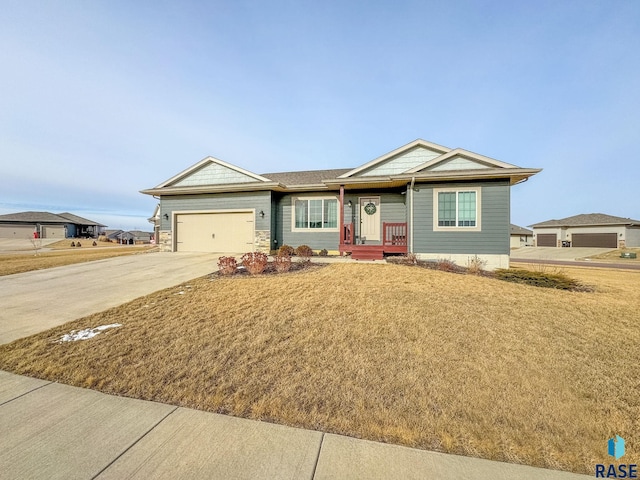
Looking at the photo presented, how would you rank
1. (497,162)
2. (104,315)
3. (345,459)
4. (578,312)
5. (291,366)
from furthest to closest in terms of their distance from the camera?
1. (497,162)
2. (578,312)
3. (104,315)
4. (291,366)
5. (345,459)

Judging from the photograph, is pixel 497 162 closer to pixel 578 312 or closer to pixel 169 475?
pixel 578 312

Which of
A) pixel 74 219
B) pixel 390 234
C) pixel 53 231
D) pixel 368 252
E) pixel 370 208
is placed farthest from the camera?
pixel 74 219

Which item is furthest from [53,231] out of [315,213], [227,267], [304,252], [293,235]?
[227,267]

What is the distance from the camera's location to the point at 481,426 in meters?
2.50

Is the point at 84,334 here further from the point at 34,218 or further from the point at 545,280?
the point at 34,218

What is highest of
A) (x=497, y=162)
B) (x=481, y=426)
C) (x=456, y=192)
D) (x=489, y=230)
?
(x=497, y=162)

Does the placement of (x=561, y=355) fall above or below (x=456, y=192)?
below

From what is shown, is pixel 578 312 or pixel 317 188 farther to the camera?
pixel 317 188

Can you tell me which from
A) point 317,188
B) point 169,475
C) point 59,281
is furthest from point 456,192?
point 59,281

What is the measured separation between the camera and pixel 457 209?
1140 cm

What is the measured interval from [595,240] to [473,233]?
103 feet

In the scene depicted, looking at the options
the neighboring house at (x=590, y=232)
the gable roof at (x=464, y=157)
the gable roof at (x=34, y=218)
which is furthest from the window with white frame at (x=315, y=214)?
the gable roof at (x=34, y=218)

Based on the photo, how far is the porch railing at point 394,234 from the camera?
12047 mm

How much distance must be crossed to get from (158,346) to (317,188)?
1073cm
